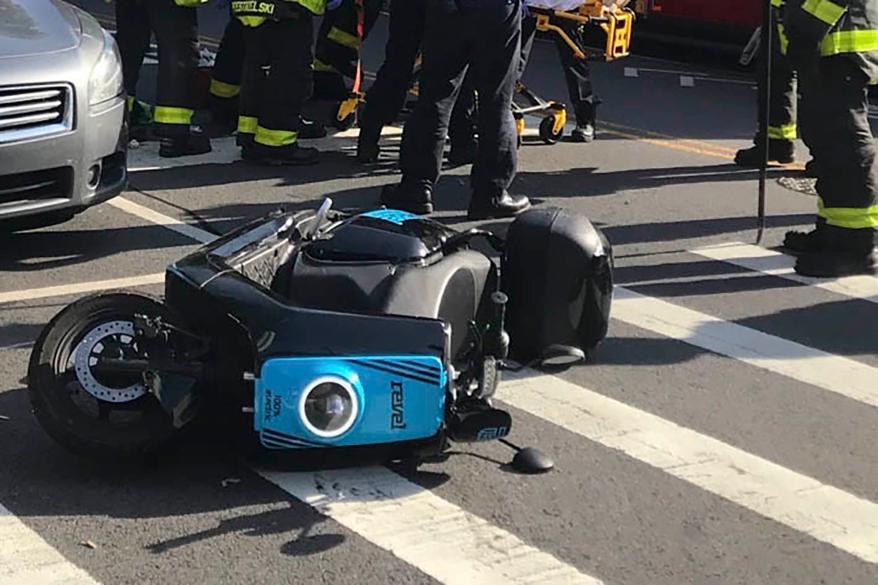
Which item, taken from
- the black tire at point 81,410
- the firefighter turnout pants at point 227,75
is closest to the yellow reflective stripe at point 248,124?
the firefighter turnout pants at point 227,75

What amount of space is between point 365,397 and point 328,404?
110 mm

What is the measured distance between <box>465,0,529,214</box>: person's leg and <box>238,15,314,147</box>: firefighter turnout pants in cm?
142

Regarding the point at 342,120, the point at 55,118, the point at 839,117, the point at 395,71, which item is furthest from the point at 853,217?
the point at 342,120

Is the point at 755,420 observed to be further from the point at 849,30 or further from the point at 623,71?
the point at 623,71

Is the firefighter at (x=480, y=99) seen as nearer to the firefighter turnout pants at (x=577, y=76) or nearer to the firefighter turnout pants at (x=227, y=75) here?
the firefighter turnout pants at (x=577, y=76)

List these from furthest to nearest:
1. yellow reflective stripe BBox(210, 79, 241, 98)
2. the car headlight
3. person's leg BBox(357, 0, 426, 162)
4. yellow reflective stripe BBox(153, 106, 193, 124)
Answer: yellow reflective stripe BBox(210, 79, 241, 98) → yellow reflective stripe BBox(153, 106, 193, 124) → person's leg BBox(357, 0, 426, 162) → the car headlight

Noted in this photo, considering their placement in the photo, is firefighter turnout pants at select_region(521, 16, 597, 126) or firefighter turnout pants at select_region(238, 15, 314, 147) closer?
firefighter turnout pants at select_region(238, 15, 314, 147)

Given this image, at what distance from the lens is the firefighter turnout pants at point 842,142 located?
6.68 meters

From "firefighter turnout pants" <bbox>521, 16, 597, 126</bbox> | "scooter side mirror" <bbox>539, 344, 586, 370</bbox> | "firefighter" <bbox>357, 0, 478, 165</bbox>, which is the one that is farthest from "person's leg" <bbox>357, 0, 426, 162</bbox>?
"scooter side mirror" <bbox>539, 344, 586, 370</bbox>

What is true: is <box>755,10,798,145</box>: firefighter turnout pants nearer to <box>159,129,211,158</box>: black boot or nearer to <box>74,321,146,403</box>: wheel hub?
<box>159,129,211,158</box>: black boot

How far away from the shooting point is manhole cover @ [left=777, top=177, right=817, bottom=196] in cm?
866

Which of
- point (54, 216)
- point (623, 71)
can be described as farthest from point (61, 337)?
point (623, 71)

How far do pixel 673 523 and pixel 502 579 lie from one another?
66 centimetres

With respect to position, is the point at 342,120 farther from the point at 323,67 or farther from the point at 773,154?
the point at 773,154
